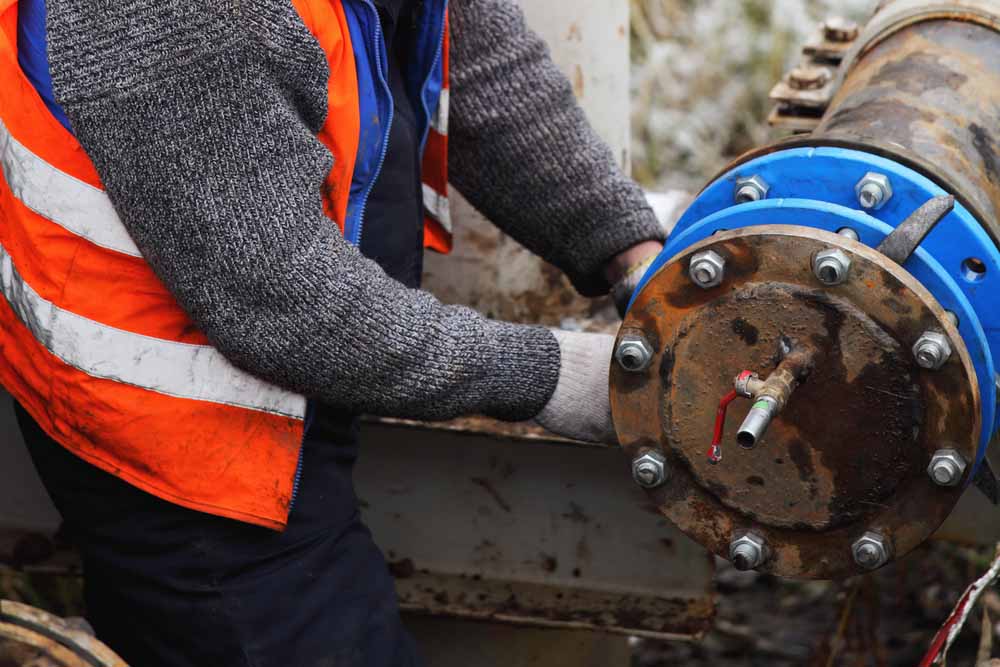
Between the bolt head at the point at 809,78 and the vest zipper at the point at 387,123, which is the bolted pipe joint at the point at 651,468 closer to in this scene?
the vest zipper at the point at 387,123

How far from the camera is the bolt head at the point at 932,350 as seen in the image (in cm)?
114

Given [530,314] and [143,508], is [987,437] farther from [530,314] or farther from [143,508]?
[530,314]

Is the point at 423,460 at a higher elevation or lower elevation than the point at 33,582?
higher

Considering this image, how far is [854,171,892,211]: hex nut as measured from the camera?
4.19 ft

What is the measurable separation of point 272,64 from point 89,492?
2.00 ft

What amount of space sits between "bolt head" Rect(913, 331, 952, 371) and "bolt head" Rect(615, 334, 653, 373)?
0.26 m

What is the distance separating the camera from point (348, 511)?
5.27ft

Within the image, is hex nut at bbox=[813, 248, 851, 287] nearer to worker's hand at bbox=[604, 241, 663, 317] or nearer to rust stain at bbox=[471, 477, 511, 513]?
worker's hand at bbox=[604, 241, 663, 317]

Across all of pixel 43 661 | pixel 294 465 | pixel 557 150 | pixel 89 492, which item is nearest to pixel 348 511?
pixel 294 465

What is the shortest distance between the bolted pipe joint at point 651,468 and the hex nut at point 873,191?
0.34 meters

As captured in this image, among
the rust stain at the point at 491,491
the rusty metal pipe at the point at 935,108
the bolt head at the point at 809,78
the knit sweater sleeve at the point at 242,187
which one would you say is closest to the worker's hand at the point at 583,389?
the knit sweater sleeve at the point at 242,187

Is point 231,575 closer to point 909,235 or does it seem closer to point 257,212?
point 257,212

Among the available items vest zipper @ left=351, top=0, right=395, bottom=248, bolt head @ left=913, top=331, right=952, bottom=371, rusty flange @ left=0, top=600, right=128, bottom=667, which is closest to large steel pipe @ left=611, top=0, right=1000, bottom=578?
bolt head @ left=913, top=331, right=952, bottom=371

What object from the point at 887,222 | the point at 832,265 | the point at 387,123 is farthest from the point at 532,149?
the point at 832,265
